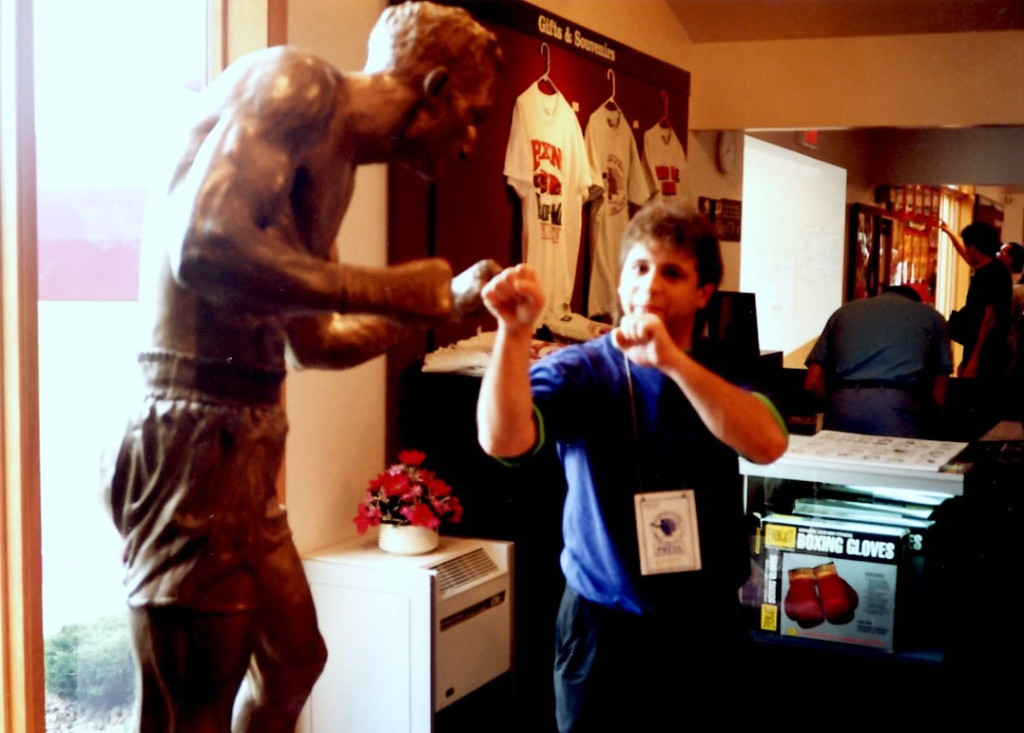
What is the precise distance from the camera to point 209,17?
2980mm

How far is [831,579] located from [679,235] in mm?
1770

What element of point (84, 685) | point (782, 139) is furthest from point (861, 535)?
point (782, 139)

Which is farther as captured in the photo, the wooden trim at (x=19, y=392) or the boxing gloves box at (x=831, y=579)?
the boxing gloves box at (x=831, y=579)

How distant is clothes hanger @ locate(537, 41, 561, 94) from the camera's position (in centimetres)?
436

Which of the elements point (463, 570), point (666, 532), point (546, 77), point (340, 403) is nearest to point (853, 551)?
point (463, 570)

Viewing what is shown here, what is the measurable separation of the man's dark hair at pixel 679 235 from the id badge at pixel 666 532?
33 centimetres

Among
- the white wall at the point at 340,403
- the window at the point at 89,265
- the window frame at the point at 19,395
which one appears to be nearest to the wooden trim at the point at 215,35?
the window at the point at 89,265

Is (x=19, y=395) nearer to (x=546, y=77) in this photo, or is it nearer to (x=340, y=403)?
(x=340, y=403)

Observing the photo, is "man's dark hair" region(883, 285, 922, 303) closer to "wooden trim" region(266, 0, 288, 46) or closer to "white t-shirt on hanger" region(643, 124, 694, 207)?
"white t-shirt on hanger" region(643, 124, 694, 207)

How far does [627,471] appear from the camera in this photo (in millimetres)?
1736

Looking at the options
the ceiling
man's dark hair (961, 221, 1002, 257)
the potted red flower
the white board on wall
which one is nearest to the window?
the potted red flower

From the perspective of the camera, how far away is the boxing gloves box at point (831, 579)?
3.12 meters

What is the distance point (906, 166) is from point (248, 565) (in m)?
8.09

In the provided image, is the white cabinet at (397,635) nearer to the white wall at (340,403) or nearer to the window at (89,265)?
the white wall at (340,403)
